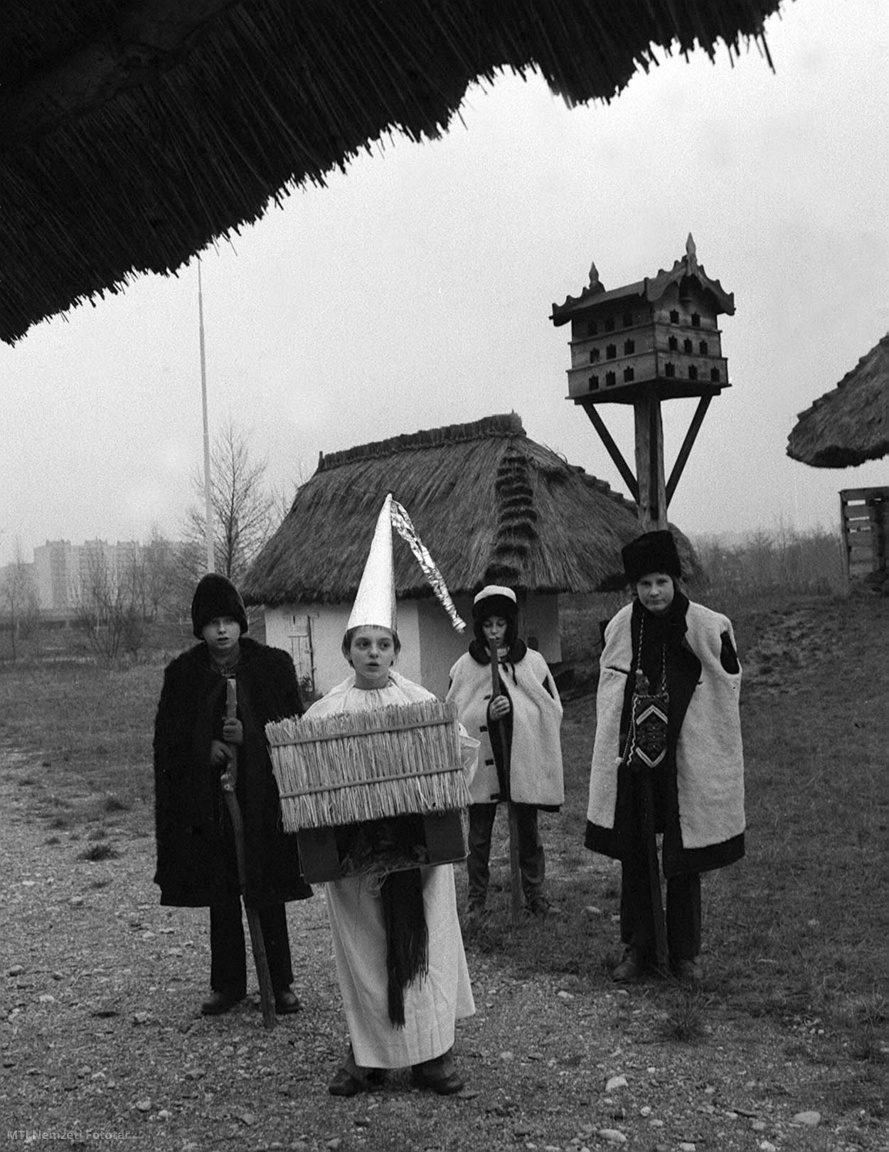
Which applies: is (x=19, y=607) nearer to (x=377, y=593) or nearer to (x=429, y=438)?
(x=429, y=438)

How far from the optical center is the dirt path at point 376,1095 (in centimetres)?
334

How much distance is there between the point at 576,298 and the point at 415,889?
10265 mm

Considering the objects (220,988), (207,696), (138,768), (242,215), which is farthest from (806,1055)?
(138,768)

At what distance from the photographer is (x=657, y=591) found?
4645 millimetres

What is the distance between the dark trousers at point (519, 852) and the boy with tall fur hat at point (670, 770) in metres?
1.01

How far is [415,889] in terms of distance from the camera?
3629 millimetres

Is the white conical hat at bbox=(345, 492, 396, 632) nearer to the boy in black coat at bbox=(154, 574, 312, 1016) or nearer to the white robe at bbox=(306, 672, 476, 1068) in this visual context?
the white robe at bbox=(306, 672, 476, 1068)

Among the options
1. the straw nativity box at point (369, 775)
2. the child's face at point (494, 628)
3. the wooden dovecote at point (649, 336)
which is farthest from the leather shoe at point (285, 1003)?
the wooden dovecote at point (649, 336)

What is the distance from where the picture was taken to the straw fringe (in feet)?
11.4

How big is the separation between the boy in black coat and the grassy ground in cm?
118

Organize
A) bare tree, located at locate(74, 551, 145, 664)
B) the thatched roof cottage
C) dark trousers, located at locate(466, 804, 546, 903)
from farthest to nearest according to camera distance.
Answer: bare tree, located at locate(74, 551, 145, 664) → the thatched roof cottage → dark trousers, located at locate(466, 804, 546, 903)

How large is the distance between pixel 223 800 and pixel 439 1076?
59.2 inches

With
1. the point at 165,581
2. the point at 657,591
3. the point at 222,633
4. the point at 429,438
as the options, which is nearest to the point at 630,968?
the point at 657,591

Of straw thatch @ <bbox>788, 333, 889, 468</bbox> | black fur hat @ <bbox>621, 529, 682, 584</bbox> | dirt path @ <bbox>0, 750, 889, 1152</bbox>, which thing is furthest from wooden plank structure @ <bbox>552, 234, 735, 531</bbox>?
dirt path @ <bbox>0, 750, 889, 1152</bbox>
